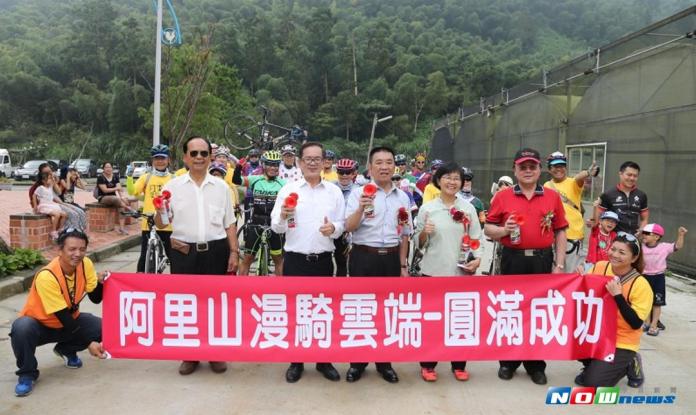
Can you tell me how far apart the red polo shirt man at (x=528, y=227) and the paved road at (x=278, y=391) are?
0.40 m

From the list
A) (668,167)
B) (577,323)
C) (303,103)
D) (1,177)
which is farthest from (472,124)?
(303,103)

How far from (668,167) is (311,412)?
6.72 metres

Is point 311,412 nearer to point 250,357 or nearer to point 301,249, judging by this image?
point 250,357

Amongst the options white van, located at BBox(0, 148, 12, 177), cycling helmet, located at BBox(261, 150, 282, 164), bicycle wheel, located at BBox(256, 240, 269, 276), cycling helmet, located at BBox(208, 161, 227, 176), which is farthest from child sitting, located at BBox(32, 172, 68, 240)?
white van, located at BBox(0, 148, 12, 177)

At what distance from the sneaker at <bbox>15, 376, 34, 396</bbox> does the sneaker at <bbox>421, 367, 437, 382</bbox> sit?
2.75 meters

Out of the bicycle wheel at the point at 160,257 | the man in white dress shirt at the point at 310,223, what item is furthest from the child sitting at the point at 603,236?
the bicycle wheel at the point at 160,257

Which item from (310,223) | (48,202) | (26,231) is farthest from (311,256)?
(48,202)

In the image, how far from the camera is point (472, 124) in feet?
64.0

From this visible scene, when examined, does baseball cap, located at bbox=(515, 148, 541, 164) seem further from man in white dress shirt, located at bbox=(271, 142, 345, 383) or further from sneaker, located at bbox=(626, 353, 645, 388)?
sneaker, located at bbox=(626, 353, 645, 388)

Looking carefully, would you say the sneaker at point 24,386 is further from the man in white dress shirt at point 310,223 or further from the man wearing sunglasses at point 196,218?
the man in white dress shirt at point 310,223

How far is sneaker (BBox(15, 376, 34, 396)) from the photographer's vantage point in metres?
3.71

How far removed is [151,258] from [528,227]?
4.12 meters

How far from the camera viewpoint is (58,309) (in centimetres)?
385

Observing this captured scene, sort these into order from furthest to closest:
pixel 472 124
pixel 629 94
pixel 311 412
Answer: pixel 472 124
pixel 629 94
pixel 311 412
